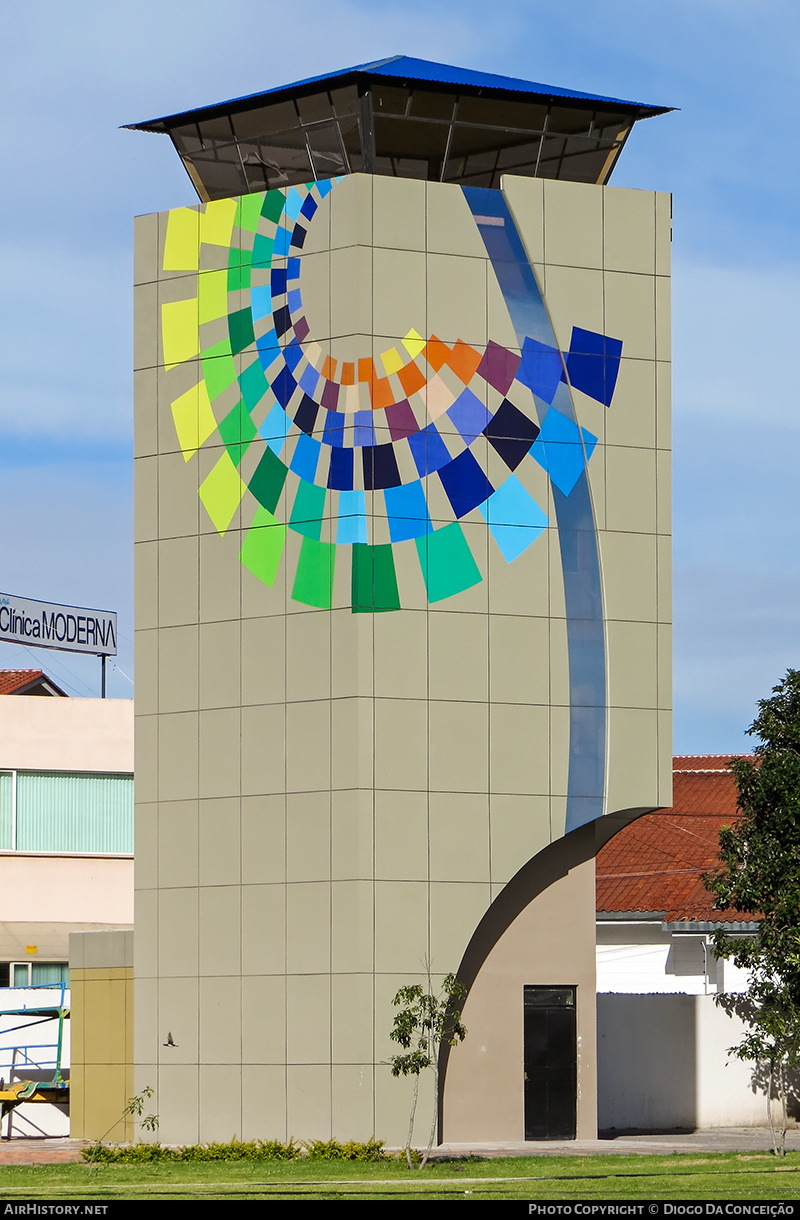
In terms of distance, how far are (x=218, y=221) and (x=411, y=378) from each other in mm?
5484

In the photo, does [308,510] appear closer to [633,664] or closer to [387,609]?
[387,609]

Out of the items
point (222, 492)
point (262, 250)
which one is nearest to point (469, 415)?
point (222, 492)

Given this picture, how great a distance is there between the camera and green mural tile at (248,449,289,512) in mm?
35656

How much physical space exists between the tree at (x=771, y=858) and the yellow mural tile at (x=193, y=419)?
40.3ft

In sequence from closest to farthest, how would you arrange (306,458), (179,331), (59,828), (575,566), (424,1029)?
(424,1029) → (306,458) → (575,566) → (179,331) → (59,828)

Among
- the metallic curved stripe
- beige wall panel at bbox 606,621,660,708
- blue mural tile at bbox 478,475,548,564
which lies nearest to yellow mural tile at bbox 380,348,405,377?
the metallic curved stripe

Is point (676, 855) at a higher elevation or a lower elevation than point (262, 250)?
lower

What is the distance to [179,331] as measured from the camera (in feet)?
123

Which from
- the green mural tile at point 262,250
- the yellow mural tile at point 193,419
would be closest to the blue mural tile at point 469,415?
the green mural tile at point 262,250

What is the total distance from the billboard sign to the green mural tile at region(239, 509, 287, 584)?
21.7 meters

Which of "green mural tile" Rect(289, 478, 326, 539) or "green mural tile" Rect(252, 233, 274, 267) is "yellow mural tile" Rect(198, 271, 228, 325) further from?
"green mural tile" Rect(289, 478, 326, 539)

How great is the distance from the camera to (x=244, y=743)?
117 ft

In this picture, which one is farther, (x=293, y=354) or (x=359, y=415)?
(x=293, y=354)

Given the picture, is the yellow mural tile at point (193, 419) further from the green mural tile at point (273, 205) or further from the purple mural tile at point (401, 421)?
the purple mural tile at point (401, 421)
